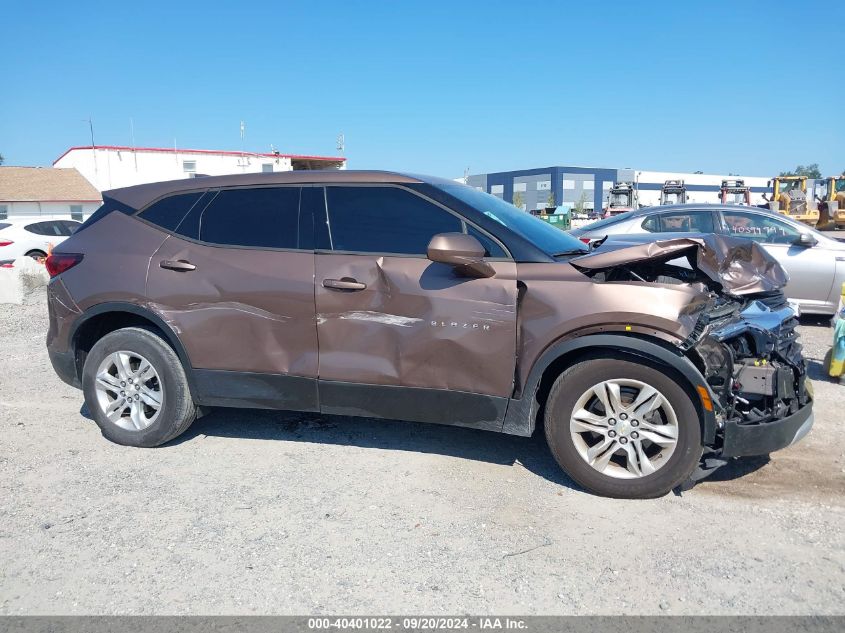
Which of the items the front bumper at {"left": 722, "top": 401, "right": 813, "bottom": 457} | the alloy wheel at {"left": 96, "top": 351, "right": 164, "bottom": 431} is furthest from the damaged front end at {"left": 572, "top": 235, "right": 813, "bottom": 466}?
the alloy wheel at {"left": 96, "top": 351, "right": 164, "bottom": 431}

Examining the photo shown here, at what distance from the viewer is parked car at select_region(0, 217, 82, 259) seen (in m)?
16.2

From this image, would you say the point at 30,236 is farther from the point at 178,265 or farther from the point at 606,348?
the point at 606,348

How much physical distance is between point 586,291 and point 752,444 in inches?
47.3

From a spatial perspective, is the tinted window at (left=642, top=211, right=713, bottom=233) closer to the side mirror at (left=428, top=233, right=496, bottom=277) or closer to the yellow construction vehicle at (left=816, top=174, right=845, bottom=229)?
the side mirror at (left=428, top=233, right=496, bottom=277)

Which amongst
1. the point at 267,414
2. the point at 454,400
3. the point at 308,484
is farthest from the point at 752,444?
the point at 267,414

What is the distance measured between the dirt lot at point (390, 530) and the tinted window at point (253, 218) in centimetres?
147

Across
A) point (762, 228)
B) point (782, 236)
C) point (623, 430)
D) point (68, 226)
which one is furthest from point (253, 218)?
point (68, 226)

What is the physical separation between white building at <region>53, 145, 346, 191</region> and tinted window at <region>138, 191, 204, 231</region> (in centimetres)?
3297

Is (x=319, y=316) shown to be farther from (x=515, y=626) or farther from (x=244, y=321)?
(x=515, y=626)

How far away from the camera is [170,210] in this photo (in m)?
4.55

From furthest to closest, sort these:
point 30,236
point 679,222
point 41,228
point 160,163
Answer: point 160,163 < point 41,228 < point 30,236 < point 679,222

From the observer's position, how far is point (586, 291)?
364 centimetres

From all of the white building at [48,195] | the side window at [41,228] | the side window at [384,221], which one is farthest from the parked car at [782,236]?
the white building at [48,195]

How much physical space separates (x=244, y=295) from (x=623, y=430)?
2464 mm
